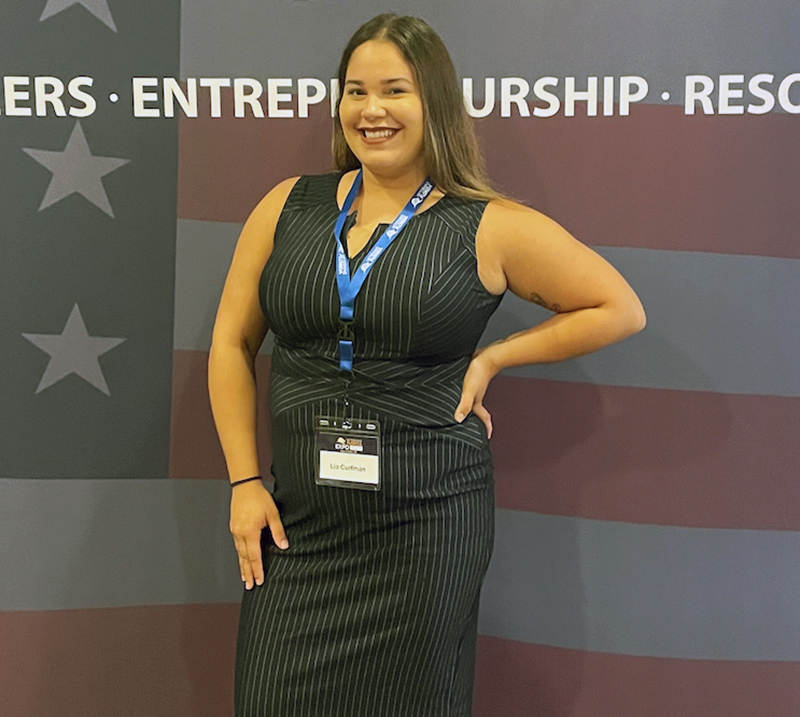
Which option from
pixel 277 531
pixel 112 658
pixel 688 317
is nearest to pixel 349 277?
pixel 277 531

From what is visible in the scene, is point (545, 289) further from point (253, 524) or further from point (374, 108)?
point (253, 524)

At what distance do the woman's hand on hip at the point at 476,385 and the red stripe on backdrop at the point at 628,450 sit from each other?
1.15 feet

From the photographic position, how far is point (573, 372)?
1908 mm

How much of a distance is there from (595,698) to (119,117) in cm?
181

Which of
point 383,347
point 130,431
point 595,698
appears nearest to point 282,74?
point 383,347

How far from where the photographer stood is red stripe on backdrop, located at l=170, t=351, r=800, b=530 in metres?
1.88

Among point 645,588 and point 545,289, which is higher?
point 545,289

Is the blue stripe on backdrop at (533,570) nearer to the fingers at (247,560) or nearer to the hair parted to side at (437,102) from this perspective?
the fingers at (247,560)

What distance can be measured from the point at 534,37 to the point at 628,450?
97 centimetres

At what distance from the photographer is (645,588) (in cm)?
196

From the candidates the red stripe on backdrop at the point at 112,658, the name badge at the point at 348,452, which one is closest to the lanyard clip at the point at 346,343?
the name badge at the point at 348,452

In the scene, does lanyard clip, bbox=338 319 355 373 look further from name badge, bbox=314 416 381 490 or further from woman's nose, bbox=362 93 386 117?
woman's nose, bbox=362 93 386 117

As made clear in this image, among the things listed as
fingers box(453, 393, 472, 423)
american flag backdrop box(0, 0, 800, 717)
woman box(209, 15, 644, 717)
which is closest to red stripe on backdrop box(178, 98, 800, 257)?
american flag backdrop box(0, 0, 800, 717)

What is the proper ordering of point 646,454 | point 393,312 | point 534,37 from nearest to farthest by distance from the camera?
1. point 393,312
2. point 534,37
3. point 646,454
